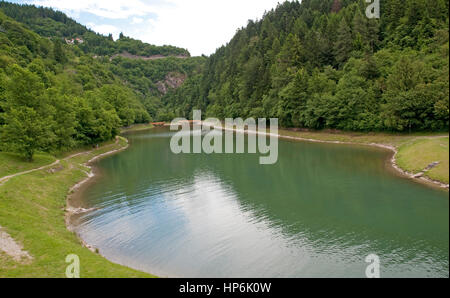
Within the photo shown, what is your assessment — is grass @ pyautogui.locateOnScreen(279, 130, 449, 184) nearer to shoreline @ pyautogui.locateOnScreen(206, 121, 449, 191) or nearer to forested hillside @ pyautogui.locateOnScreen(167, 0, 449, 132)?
shoreline @ pyautogui.locateOnScreen(206, 121, 449, 191)

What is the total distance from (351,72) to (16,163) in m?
71.6

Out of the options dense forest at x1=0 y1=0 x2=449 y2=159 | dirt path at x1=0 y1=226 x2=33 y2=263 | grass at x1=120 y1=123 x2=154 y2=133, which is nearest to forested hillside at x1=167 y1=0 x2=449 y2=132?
dense forest at x1=0 y1=0 x2=449 y2=159

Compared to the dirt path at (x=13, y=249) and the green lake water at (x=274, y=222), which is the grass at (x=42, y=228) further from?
the green lake water at (x=274, y=222)

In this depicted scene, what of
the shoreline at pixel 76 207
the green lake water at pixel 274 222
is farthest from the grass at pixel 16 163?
the green lake water at pixel 274 222

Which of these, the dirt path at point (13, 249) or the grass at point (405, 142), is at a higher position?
the grass at point (405, 142)

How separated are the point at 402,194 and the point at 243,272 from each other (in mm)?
13750

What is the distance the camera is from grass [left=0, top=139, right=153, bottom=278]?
15.8 m

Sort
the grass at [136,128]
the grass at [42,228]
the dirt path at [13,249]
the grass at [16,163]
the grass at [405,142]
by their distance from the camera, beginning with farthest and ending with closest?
the grass at [136,128]
the grass at [16,163]
the grass at [405,142]
the dirt path at [13,249]
the grass at [42,228]

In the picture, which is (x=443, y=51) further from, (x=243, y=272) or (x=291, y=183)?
(x=291, y=183)

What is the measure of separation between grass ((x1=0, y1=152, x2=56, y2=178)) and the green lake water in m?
8.43

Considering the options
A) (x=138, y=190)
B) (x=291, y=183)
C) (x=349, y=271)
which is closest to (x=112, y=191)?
(x=138, y=190)

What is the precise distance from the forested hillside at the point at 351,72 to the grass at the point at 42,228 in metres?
34.1

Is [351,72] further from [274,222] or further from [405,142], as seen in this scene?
[274,222]

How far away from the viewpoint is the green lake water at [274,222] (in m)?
16.0
